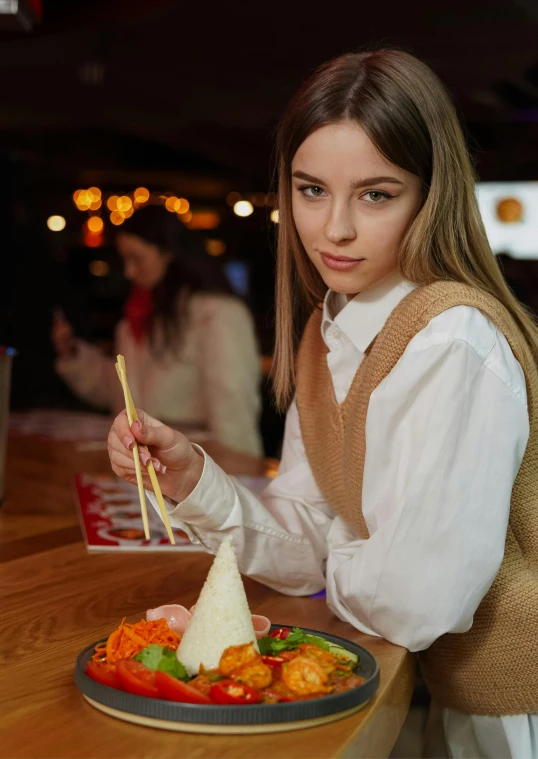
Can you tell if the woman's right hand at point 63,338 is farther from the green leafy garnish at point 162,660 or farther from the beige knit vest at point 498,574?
the green leafy garnish at point 162,660

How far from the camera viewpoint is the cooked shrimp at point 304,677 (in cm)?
106

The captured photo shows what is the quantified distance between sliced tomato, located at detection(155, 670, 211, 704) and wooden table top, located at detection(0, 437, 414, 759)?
36mm

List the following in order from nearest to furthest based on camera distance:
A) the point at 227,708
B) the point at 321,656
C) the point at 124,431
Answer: the point at 227,708 < the point at 321,656 < the point at 124,431

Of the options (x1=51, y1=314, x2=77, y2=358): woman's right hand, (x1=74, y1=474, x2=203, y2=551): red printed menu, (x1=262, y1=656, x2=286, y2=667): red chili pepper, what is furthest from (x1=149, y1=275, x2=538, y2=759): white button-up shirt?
(x1=51, y1=314, x2=77, y2=358): woman's right hand

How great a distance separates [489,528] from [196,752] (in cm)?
51

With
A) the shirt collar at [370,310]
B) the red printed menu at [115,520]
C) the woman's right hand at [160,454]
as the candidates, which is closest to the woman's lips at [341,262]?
the shirt collar at [370,310]

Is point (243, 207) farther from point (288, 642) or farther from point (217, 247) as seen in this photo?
point (288, 642)

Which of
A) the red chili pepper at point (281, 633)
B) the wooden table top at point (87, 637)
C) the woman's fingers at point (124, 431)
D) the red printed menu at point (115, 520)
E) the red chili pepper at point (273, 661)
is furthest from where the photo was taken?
the red printed menu at point (115, 520)

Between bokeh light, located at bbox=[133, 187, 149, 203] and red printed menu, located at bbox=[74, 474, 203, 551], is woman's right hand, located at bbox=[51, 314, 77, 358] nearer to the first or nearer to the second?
red printed menu, located at bbox=[74, 474, 203, 551]

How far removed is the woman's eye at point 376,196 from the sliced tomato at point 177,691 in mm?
726

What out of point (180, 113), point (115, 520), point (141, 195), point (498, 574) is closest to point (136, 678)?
point (498, 574)

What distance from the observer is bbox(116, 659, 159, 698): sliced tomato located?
3.46ft

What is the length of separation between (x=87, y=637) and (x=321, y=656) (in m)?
0.42

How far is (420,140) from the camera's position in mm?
1416
